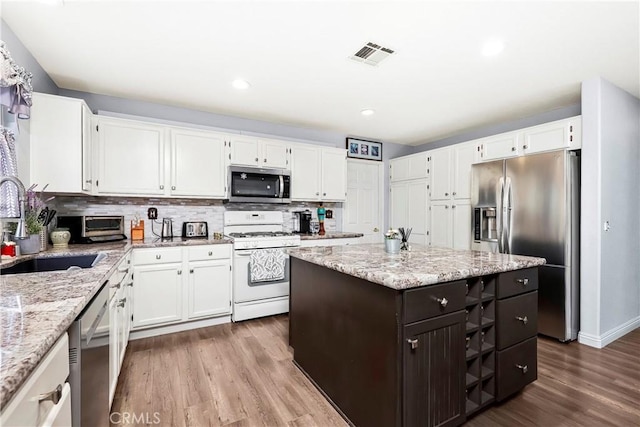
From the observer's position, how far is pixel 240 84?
289cm

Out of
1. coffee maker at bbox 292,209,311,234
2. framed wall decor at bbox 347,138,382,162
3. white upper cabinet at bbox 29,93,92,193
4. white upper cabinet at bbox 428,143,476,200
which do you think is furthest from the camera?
framed wall decor at bbox 347,138,382,162

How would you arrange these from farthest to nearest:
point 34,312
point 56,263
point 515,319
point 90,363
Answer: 1. point 56,263
2. point 515,319
3. point 90,363
4. point 34,312

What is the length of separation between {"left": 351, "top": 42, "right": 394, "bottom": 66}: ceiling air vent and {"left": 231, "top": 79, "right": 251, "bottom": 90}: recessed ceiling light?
109 cm

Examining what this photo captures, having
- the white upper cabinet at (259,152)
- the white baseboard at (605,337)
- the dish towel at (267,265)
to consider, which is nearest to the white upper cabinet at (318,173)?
the white upper cabinet at (259,152)

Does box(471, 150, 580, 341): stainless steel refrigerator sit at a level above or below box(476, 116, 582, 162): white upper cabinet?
below

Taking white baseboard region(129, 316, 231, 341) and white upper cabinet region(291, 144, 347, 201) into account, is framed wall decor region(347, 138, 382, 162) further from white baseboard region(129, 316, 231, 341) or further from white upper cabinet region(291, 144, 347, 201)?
white baseboard region(129, 316, 231, 341)

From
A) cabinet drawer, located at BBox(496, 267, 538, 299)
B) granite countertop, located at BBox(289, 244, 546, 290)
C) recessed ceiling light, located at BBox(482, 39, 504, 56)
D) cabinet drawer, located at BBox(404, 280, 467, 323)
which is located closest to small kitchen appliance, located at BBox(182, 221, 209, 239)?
granite countertop, located at BBox(289, 244, 546, 290)

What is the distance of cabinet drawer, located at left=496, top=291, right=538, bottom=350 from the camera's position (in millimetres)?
1806

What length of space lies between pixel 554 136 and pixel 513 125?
107cm

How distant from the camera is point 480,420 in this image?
175 cm

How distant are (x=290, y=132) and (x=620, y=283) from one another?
4.10m

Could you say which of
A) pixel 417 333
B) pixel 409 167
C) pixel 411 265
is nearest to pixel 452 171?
pixel 409 167

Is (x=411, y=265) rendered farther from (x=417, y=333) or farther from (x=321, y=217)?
(x=321, y=217)

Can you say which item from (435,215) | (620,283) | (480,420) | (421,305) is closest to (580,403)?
(480,420)
